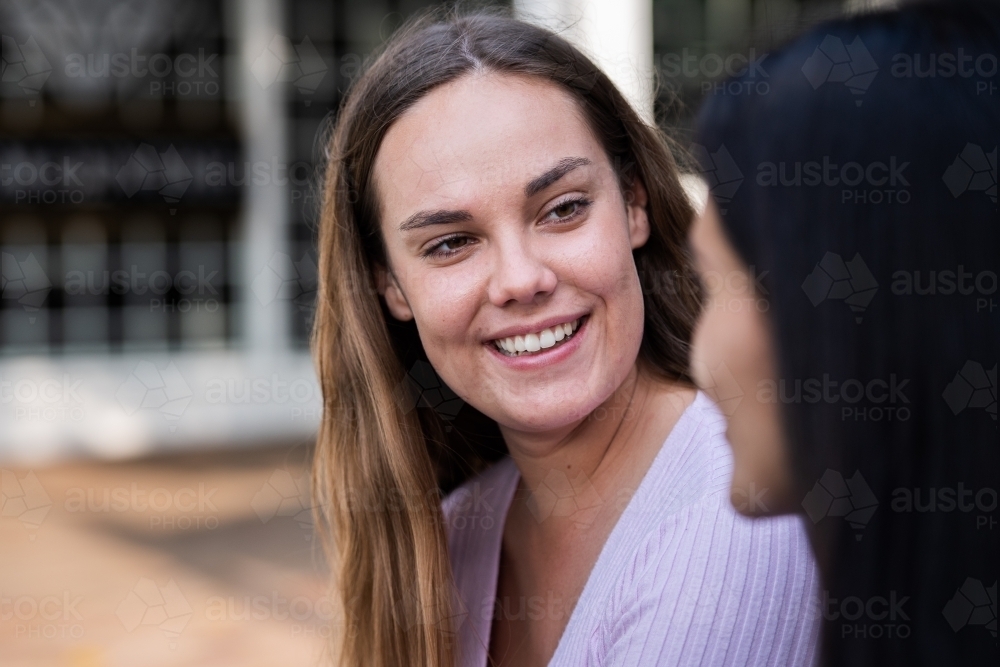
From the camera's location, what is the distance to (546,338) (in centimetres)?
170

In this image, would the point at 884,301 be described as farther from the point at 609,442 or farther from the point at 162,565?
the point at 162,565

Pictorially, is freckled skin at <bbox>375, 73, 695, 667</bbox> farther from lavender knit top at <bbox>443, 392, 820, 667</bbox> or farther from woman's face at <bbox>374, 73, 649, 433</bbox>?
lavender knit top at <bbox>443, 392, 820, 667</bbox>

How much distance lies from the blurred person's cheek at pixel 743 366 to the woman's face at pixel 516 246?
0.40m

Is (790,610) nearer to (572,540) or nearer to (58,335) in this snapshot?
(572,540)

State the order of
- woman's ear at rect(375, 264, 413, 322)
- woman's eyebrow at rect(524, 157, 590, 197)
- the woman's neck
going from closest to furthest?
1. woman's eyebrow at rect(524, 157, 590, 197)
2. the woman's neck
3. woman's ear at rect(375, 264, 413, 322)

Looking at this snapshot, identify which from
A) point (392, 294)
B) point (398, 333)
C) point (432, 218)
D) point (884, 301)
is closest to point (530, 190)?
point (432, 218)

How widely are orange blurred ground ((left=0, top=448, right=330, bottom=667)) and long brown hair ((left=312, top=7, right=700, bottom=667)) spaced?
89 cm

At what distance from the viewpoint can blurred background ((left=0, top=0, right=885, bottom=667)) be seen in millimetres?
7520

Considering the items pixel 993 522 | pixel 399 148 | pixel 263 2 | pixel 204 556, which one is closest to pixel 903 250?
pixel 993 522

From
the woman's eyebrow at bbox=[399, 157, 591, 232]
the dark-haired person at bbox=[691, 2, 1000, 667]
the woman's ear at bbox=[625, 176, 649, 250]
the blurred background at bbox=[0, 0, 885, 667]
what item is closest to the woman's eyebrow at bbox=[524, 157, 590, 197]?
the woman's eyebrow at bbox=[399, 157, 591, 232]

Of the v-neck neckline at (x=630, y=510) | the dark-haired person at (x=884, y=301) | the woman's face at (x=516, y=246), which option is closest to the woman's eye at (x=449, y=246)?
the woman's face at (x=516, y=246)

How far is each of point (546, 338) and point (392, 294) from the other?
402 mm

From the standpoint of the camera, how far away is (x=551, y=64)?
1774mm

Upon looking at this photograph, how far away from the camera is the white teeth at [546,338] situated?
5.57ft
